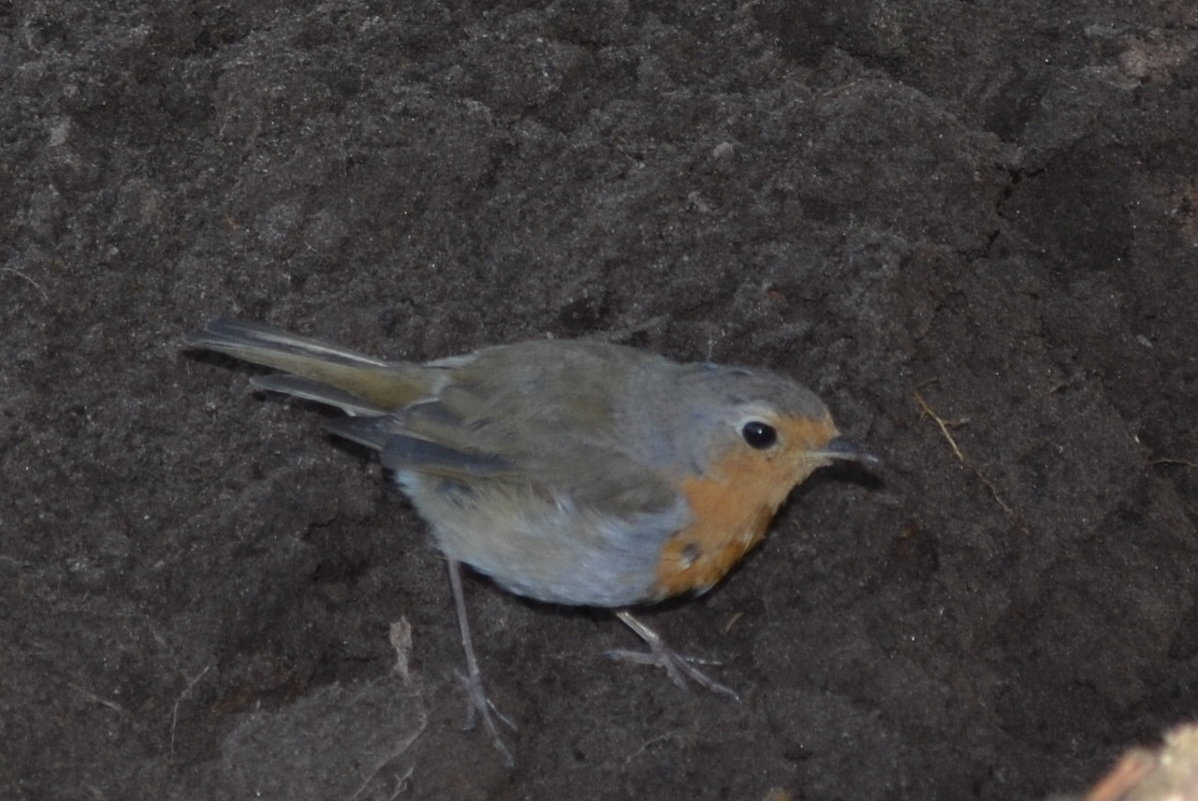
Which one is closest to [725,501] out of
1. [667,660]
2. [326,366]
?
[667,660]

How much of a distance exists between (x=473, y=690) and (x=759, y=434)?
0.97 m

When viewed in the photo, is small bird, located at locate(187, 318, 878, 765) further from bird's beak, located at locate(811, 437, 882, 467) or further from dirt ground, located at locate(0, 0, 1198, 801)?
dirt ground, located at locate(0, 0, 1198, 801)

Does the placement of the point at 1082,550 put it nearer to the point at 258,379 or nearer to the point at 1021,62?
the point at 1021,62

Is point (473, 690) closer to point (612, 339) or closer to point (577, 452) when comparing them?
point (577, 452)

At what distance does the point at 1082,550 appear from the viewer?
154 inches

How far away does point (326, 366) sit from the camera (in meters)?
3.92

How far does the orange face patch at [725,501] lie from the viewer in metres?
3.71

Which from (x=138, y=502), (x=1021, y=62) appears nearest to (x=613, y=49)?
(x=1021, y=62)

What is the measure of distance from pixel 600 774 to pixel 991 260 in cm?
189

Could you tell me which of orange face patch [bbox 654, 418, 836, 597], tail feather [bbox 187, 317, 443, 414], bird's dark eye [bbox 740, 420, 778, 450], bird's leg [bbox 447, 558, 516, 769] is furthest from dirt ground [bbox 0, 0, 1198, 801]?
bird's dark eye [bbox 740, 420, 778, 450]

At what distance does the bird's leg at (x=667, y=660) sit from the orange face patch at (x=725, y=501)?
23 centimetres

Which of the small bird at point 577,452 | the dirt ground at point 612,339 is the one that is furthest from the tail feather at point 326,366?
the dirt ground at point 612,339

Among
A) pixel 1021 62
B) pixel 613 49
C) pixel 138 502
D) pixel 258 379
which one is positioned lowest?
pixel 138 502

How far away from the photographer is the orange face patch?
3.71 m
